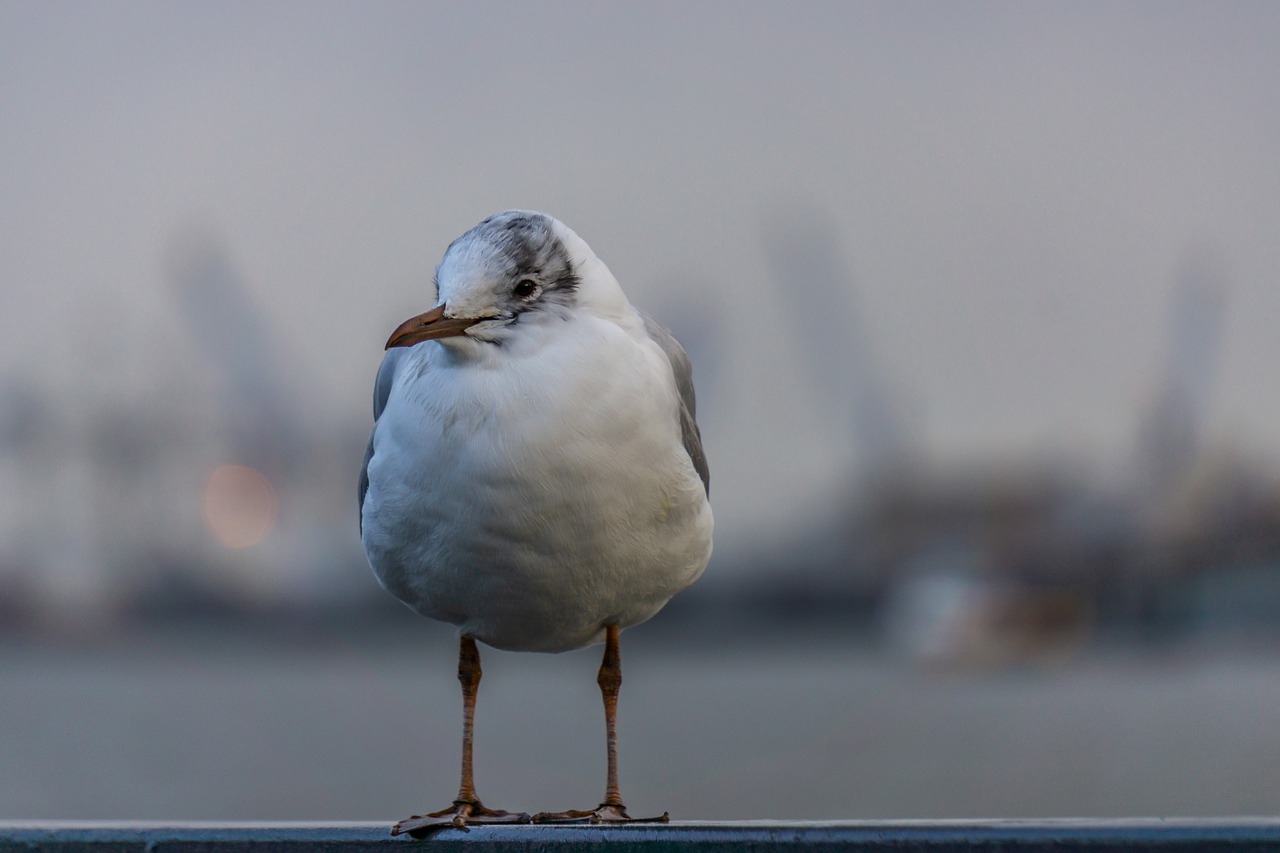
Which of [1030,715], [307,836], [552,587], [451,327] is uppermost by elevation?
[451,327]

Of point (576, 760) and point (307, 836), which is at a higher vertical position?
point (307, 836)

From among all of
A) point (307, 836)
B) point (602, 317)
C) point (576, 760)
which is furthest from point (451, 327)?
point (576, 760)

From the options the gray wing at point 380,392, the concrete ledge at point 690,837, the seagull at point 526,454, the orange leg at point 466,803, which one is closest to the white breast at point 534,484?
the seagull at point 526,454

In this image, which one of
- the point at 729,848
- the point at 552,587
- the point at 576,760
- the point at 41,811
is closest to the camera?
the point at 729,848

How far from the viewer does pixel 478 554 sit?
2.52 metres

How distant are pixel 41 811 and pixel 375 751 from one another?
18601 millimetres

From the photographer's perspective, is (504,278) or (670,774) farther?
(670,774)

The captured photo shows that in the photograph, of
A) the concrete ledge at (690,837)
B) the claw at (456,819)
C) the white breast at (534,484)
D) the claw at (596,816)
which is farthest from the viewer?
the claw at (596,816)

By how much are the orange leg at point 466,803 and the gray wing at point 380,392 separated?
375mm

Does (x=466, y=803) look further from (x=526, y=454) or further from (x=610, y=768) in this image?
(x=526, y=454)

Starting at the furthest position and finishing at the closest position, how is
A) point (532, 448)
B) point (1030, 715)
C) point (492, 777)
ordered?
point (1030, 715)
point (492, 777)
point (532, 448)

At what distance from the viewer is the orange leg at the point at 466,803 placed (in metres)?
2.39

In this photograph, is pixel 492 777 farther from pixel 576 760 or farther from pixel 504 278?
pixel 504 278

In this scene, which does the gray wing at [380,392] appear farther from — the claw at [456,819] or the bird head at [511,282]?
the claw at [456,819]
